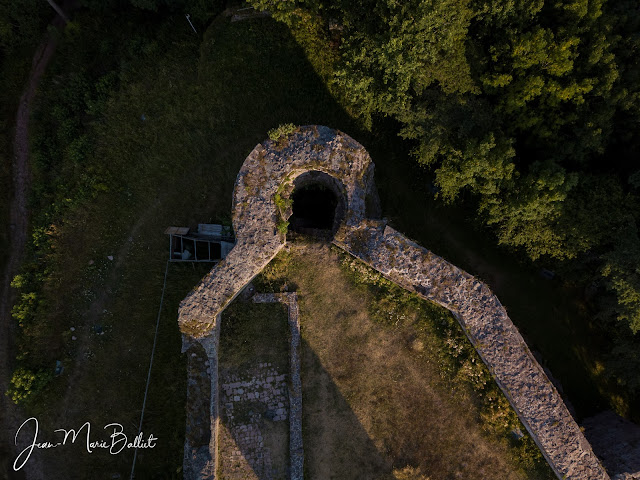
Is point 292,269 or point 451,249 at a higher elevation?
point 451,249

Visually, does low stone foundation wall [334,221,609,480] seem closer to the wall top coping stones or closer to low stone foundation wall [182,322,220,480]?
the wall top coping stones

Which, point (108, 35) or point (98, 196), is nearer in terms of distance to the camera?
point (98, 196)

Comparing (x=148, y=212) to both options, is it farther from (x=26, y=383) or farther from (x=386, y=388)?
(x=386, y=388)

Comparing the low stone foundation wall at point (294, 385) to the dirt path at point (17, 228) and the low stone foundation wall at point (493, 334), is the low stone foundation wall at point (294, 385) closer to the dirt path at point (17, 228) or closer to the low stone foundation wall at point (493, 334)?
the low stone foundation wall at point (493, 334)

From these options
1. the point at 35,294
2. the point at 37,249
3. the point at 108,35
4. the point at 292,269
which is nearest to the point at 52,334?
the point at 35,294

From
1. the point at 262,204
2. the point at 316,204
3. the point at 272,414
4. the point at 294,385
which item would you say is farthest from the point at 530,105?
the point at 272,414

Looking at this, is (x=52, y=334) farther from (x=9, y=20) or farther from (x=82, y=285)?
(x=9, y=20)
